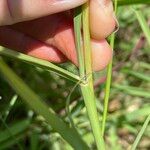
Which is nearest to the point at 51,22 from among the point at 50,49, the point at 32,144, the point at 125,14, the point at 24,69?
the point at 50,49

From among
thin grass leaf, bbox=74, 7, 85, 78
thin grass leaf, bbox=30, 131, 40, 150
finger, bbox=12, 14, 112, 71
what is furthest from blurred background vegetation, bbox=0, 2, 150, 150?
thin grass leaf, bbox=74, 7, 85, 78

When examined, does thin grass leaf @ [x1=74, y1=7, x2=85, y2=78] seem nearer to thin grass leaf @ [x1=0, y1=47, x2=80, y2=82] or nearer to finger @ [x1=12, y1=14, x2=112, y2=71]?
thin grass leaf @ [x1=0, y1=47, x2=80, y2=82]

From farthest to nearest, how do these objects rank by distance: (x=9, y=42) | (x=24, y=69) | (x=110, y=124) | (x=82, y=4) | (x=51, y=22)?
(x=24, y=69), (x=110, y=124), (x=9, y=42), (x=51, y=22), (x=82, y=4)

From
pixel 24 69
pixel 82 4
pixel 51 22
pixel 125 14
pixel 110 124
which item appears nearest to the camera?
pixel 82 4

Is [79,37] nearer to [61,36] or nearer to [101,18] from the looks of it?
[101,18]

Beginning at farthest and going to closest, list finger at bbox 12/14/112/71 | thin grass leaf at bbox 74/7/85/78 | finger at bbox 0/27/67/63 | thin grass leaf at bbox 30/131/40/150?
thin grass leaf at bbox 30/131/40/150 < finger at bbox 0/27/67/63 < finger at bbox 12/14/112/71 < thin grass leaf at bbox 74/7/85/78

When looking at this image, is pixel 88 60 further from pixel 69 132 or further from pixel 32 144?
pixel 32 144
